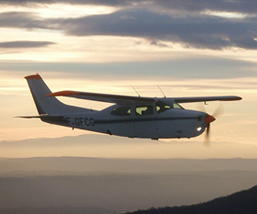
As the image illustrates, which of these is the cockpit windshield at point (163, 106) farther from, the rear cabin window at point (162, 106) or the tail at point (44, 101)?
the tail at point (44, 101)

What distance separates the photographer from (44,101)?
3547 cm

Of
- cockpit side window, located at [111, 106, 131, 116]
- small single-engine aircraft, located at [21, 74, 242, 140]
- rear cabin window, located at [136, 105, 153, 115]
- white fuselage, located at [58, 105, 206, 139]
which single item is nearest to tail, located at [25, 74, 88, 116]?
small single-engine aircraft, located at [21, 74, 242, 140]

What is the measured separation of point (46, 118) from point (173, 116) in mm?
11699

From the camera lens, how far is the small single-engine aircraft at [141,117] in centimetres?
2708

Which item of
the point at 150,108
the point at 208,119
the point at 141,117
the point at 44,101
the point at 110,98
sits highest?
the point at 44,101

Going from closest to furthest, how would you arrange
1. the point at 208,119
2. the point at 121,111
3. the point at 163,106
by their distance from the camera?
the point at 208,119 < the point at 163,106 < the point at 121,111

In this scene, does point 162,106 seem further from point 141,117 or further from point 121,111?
point 121,111

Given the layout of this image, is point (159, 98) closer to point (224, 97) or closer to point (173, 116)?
point (173, 116)

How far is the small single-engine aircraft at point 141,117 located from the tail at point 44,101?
1206 mm

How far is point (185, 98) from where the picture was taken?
1280 inches

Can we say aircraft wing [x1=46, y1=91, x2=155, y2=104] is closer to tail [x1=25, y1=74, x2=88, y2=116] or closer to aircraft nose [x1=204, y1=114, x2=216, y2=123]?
aircraft nose [x1=204, y1=114, x2=216, y2=123]

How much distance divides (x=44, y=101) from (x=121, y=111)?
29.0 ft

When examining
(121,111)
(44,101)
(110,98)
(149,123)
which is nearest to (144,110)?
(149,123)

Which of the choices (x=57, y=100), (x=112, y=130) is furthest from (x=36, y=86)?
(x=112, y=130)
